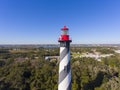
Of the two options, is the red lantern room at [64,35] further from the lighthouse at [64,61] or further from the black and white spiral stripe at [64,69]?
the black and white spiral stripe at [64,69]

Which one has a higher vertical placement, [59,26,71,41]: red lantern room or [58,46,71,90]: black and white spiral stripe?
[59,26,71,41]: red lantern room

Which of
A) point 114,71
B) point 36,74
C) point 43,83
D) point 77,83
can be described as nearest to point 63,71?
point 77,83

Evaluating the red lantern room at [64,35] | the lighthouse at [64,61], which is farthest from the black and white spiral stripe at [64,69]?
the red lantern room at [64,35]

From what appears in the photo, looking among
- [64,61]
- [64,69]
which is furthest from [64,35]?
[64,69]

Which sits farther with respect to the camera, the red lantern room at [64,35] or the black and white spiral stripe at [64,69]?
the black and white spiral stripe at [64,69]

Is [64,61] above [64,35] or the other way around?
the other way around

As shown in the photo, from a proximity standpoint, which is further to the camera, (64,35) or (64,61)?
(64,61)

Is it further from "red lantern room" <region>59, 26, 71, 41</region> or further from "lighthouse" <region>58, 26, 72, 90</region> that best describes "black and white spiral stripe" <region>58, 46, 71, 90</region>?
"red lantern room" <region>59, 26, 71, 41</region>

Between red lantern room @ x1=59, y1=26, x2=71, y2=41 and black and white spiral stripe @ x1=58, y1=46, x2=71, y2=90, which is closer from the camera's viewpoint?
red lantern room @ x1=59, y1=26, x2=71, y2=41

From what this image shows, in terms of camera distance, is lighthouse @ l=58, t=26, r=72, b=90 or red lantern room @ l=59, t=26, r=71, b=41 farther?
lighthouse @ l=58, t=26, r=72, b=90

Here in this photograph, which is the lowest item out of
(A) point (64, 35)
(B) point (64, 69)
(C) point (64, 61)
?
(B) point (64, 69)

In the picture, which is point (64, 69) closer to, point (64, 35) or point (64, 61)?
point (64, 61)

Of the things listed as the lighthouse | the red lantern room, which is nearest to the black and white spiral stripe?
the lighthouse
